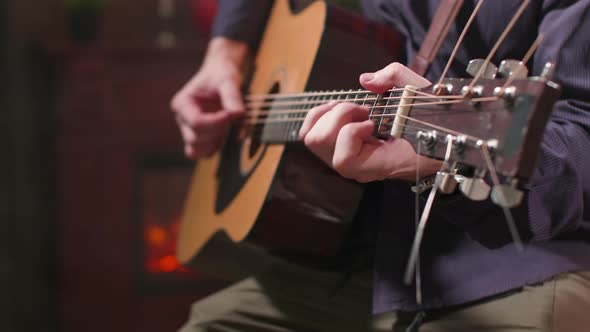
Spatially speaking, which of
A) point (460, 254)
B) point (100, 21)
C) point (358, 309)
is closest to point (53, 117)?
point (100, 21)

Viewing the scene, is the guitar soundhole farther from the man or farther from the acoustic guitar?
the man

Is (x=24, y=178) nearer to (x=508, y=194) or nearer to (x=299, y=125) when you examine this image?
(x=299, y=125)

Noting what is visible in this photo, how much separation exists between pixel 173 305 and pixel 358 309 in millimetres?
1310

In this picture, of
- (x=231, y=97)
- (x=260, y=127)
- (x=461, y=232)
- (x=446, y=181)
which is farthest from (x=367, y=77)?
(x=231, y=97)

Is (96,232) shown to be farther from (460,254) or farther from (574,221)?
(574,221)

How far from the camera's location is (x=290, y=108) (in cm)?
83

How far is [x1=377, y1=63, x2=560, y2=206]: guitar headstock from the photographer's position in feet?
1.45

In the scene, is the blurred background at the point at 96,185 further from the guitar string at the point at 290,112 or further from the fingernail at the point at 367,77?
the fingernail at the point at 367,77

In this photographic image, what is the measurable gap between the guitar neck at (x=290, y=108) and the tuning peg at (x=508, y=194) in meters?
0.13

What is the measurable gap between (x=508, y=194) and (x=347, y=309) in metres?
0.48

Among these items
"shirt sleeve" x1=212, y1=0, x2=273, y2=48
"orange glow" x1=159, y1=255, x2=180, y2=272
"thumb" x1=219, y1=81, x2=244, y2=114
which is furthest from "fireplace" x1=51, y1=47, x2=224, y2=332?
"thumb" x1=219, y1=81, x2=244, y2=114

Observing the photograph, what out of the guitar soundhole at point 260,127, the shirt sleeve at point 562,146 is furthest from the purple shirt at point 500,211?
the guitar soundhole at point 260,127

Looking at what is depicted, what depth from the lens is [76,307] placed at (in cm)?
205

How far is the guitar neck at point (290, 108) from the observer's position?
0.58m
